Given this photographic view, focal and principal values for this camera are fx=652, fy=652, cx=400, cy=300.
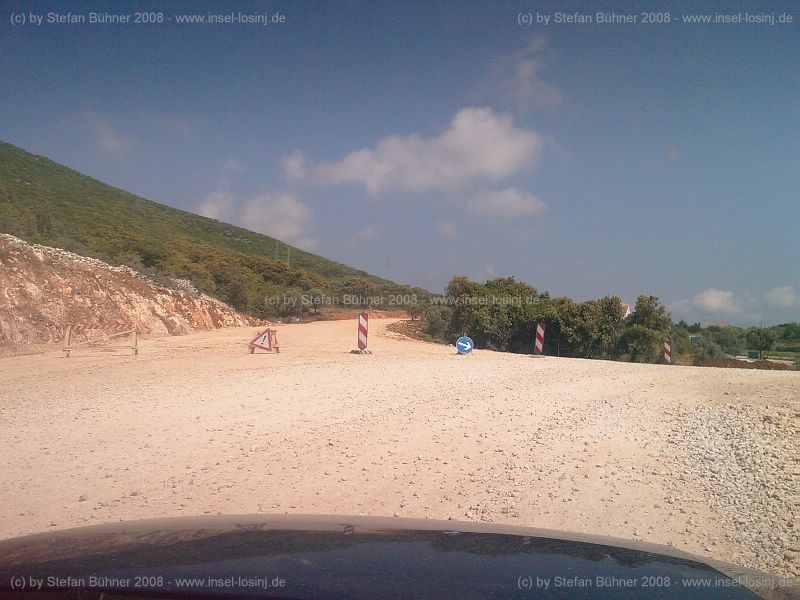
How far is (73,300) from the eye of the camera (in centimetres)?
2184

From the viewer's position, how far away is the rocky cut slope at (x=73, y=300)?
19.5 metres

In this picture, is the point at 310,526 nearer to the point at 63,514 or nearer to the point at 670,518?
the point at 63,514

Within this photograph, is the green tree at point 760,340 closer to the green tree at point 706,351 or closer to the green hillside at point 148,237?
the green tree at point 706,351

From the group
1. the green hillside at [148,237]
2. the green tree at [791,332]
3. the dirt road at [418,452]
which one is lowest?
the dirt road at [418,452]

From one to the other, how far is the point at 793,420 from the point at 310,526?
27.4 ft

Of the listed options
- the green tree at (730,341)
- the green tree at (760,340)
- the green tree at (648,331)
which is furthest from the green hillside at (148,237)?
the green tree at (760,340)

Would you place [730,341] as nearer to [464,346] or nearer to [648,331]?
[648,331]

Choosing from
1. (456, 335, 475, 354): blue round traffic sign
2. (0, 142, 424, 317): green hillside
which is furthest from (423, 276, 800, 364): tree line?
(0, 142, 424, 317): green hillside

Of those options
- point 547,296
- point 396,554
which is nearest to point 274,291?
point 547,296

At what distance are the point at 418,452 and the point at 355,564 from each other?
5.04 metres

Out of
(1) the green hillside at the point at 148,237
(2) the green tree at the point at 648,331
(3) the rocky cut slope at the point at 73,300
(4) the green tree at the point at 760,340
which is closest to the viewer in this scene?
(3) the rocky cut slope at the point at 73,300

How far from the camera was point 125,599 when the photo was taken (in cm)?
236

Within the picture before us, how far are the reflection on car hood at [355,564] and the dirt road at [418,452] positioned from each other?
7.76 ft

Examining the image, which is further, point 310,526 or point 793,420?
point 793,420
